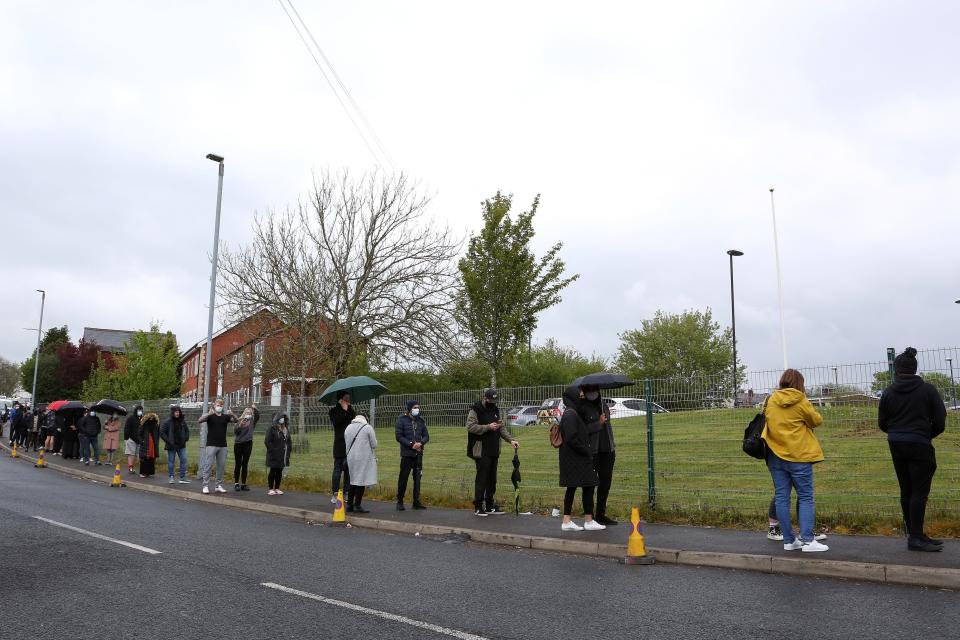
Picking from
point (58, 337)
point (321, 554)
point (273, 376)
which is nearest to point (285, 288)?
point (273, 376)

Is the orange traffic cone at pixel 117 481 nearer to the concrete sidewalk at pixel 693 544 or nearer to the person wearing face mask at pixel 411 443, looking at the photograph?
the concrete sidewalk at pixel 693 544

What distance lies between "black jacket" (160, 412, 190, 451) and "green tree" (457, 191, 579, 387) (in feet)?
34.8

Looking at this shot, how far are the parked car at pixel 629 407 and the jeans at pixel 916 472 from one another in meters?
3.65

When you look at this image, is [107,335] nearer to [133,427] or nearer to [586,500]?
[133,427]

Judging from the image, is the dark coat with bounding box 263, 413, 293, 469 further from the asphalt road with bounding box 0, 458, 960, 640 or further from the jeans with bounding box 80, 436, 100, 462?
the jeans with bounding box 80, 436, 100, 462

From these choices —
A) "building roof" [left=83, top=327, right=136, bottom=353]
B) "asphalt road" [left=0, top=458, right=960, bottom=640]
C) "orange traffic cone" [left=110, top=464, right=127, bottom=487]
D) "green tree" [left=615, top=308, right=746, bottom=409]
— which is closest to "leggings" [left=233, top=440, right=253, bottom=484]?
"orange traffic cone" [left=110, top=464, right=127, bottom=487]

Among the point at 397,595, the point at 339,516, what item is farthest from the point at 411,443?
the point at 397,595

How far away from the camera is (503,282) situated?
25469 millimetres

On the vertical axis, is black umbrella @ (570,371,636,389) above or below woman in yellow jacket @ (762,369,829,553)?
above

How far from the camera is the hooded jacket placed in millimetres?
17891

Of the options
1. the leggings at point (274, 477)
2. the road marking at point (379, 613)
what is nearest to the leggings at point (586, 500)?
the road marking at point (379, 613)

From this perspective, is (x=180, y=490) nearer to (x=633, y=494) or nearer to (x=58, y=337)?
(x=633, y=494)

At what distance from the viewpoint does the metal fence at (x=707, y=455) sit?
9.20 m

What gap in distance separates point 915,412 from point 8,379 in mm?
120454
